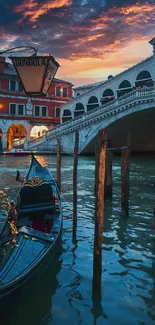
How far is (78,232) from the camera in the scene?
6461mm

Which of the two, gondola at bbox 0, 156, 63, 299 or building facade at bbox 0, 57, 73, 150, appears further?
building facade at bbox 0, 57, 73, 150

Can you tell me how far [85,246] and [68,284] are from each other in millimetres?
1396

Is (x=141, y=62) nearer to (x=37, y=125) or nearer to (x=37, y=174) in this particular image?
(x=37, y=125)

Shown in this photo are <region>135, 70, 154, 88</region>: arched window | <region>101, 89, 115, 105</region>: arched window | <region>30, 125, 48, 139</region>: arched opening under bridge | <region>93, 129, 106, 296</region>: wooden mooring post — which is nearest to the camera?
<region>93, 129, 106, 296</region>: wooden mooring post

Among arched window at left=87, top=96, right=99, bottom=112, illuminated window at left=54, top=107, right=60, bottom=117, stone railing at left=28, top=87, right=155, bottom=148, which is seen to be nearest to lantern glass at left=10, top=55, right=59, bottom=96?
stone railing at left=28, top=87, right=155, bottom=148

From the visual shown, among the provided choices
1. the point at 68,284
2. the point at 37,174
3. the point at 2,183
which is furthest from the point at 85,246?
the point at 2,183

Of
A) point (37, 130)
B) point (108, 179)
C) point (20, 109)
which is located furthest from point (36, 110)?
point (108, 179)

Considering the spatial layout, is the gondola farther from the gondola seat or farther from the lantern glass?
the lantern glass

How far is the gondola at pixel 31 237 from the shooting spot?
135 inches

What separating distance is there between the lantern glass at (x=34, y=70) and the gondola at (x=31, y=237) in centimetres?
190

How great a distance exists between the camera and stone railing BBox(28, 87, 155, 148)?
22484 mm

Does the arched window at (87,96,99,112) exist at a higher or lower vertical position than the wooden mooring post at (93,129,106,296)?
higher

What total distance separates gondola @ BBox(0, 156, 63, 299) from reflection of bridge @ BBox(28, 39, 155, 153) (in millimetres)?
16375

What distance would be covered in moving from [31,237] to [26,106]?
102 ft
